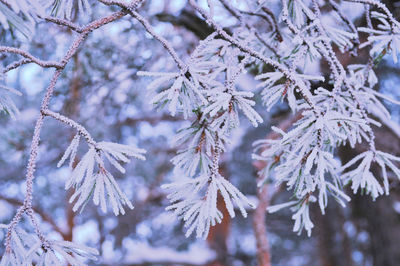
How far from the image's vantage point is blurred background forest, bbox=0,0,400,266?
1948mm

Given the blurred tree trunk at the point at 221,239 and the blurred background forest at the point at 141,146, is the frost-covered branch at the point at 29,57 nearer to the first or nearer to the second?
the blurred background forest at the point at 141,146

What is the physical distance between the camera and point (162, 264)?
3.19m

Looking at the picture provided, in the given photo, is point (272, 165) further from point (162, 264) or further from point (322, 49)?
point (162, 264)

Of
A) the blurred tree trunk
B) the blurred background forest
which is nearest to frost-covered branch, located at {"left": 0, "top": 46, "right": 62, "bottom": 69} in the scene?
the blurred background forest

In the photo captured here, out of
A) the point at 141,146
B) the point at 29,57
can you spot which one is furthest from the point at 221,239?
the point at 29,57

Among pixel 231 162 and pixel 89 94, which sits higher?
pixel 89 94

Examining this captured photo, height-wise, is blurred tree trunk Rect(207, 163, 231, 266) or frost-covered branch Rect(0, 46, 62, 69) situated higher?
frost-covered branch Rect(0, 46, 62, 69)

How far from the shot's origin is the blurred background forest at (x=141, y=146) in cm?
195

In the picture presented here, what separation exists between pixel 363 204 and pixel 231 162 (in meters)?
1.28

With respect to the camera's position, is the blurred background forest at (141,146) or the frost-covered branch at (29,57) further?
the blurred background forest at (141,146)

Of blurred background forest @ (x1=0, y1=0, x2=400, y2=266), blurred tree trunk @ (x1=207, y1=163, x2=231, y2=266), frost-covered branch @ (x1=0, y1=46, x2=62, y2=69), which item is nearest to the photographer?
frost-covered branch @ (x1=0, y1=46, x2=62, y2=69)

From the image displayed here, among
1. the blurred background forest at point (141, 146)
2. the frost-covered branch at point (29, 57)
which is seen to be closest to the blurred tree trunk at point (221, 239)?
the blurred background forest at point (141, 146)

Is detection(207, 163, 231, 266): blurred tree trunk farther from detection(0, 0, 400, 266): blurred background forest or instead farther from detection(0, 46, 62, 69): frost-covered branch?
detection(0, 46, 62, 69): frost-covered branch

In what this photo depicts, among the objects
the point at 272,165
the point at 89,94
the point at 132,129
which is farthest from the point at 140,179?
the point at 272,165
